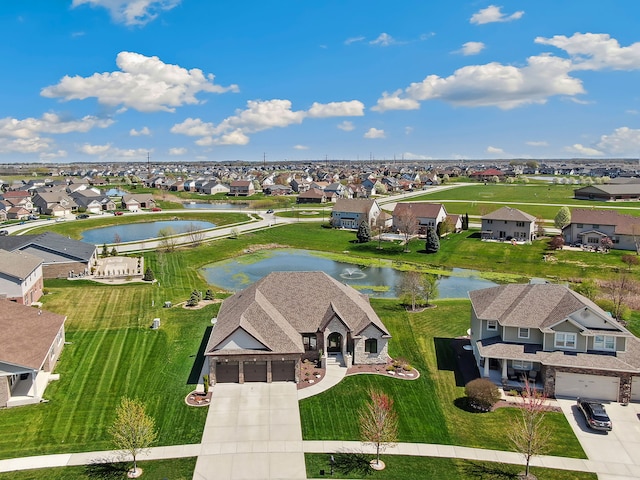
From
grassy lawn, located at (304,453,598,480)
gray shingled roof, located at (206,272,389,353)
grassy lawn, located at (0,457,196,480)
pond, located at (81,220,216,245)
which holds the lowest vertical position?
grassy lawn, located at (304,453,598,480)

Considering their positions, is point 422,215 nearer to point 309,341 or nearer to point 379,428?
point 309,341

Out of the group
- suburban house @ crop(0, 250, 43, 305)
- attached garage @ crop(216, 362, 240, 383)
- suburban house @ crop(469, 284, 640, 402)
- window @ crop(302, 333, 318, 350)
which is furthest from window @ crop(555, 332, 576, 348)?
suburban house @ crop(0, 250, 43, 305)

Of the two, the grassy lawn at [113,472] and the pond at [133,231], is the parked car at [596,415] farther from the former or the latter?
the pond at [133,231]

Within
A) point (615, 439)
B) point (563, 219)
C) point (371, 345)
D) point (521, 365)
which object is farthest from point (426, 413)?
point (563, 219)

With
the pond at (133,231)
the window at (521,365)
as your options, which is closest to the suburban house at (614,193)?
the pond at (133,231)

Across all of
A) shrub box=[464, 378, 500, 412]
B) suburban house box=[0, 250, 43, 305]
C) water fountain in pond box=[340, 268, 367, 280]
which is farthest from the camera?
water fountain in pond box=[340, 268, 367, 280]

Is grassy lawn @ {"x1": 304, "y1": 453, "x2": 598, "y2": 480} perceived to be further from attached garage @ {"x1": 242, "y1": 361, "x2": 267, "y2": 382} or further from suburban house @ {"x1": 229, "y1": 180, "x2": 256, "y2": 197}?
suburban house @ {"x1": 229, "y1": 180, "x2": 256, "y2": 197}
